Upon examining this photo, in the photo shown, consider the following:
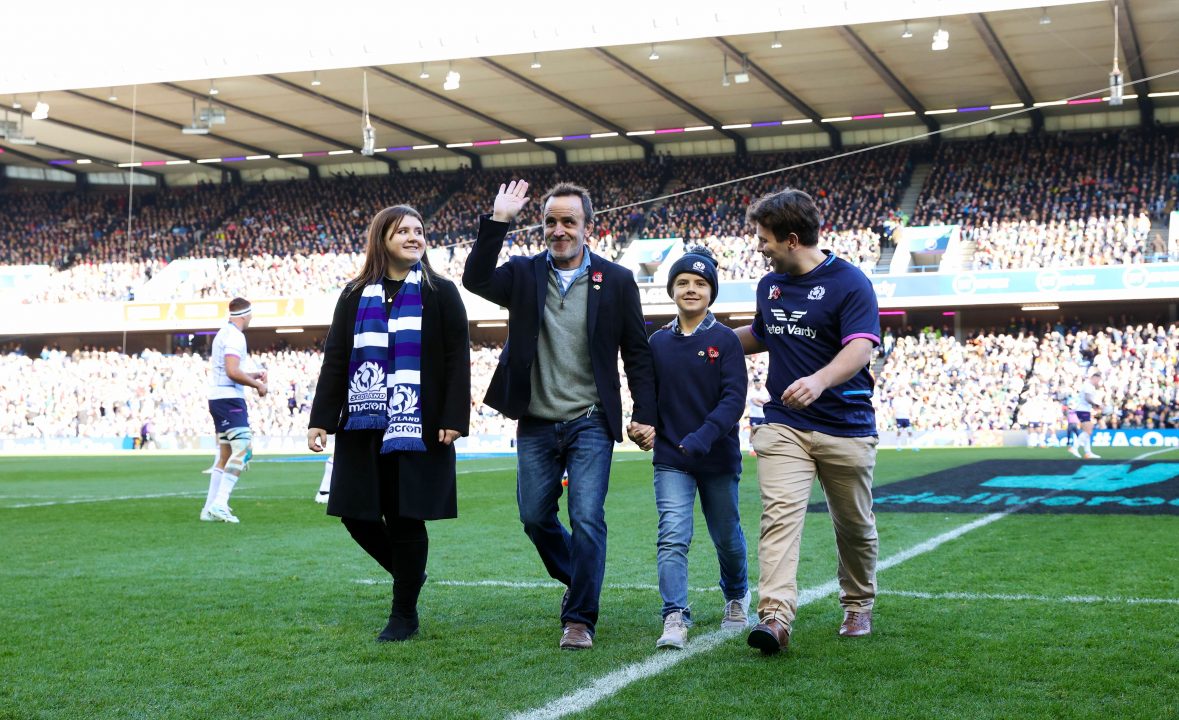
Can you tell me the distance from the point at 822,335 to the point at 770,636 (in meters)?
1.23

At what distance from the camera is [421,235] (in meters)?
5.39

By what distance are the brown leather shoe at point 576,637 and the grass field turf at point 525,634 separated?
2.1 inches

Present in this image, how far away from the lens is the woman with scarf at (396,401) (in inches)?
201

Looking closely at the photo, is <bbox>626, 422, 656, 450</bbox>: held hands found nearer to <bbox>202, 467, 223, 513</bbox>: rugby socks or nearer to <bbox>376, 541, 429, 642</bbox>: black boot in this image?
<bbox>376, 541, 429, 642</bbox>: black boot

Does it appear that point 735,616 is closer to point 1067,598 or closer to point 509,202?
point 1067,598

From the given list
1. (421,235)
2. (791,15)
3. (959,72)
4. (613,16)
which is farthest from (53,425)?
(421,235)

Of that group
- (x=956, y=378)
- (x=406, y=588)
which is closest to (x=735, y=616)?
(x=406, y=588)

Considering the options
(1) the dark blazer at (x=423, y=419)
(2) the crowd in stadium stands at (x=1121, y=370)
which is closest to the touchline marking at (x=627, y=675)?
(1) the dark blazer at (x=423, y=419)

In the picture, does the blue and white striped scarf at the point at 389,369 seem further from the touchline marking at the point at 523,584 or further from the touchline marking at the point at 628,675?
the touchline marking at the point at 523,584

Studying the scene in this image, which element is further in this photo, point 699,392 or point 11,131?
point 11,131

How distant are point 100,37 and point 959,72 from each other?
949 inches

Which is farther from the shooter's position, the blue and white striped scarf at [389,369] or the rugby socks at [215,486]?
the rugby socks at [215,486]

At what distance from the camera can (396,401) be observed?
5090mm

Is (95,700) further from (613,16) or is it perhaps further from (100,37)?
(100,37)
